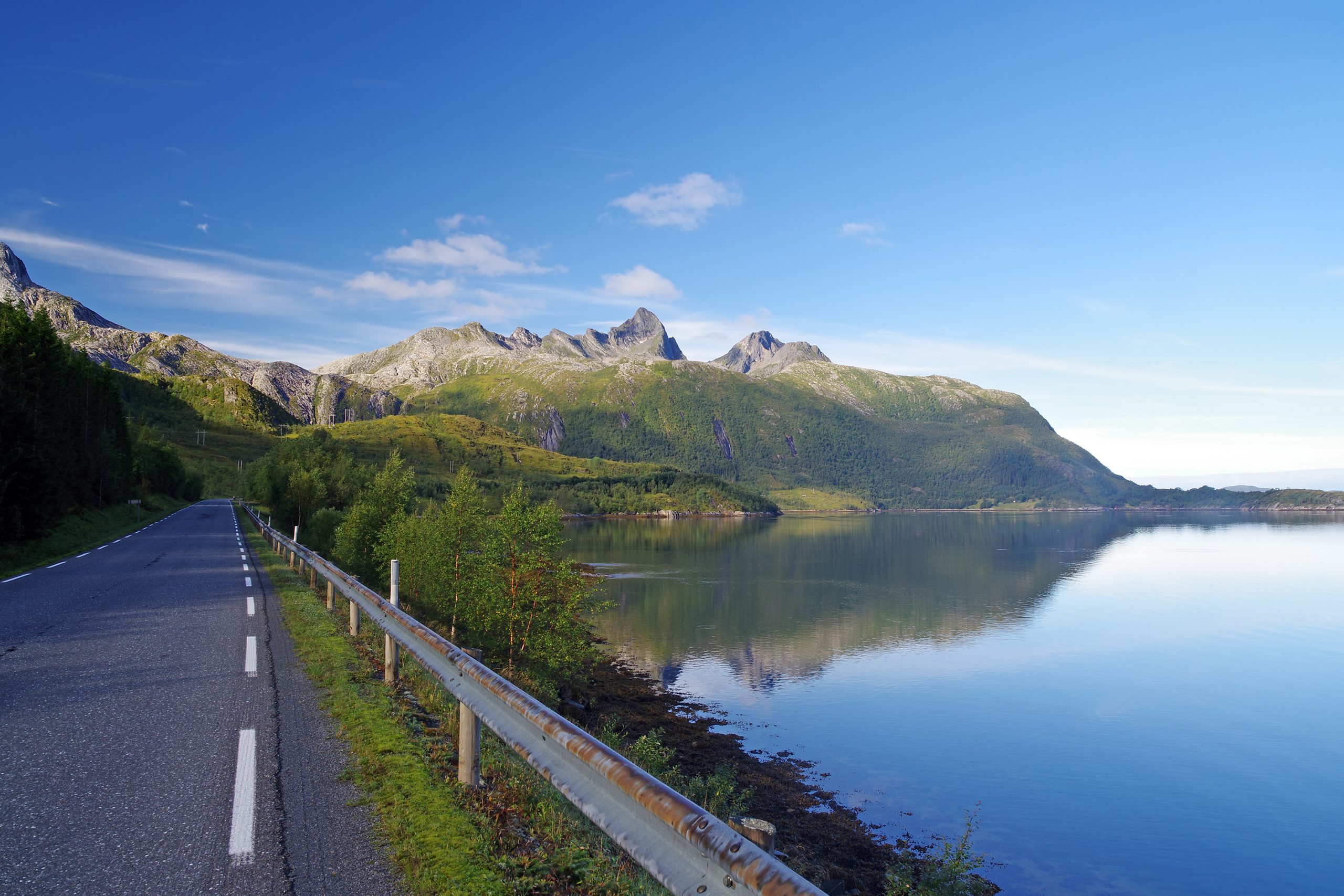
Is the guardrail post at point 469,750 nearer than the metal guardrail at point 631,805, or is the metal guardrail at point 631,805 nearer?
the metal guardrail at point 631,805

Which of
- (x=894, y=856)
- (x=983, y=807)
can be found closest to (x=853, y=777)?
(x=983, y=807)

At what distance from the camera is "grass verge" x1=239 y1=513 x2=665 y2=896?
221 inches

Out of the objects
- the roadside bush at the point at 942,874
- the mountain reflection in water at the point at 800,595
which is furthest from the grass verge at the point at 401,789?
the mountain reflection in water at the point at 800,595

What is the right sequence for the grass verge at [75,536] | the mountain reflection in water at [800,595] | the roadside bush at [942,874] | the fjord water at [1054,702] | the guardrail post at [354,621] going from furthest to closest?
the mountain reflection in water at [800,595], the grass verge at [75,536], the fjord water at [1054,702], the guardrail post at [354,621], the roadside bush at [942,874]

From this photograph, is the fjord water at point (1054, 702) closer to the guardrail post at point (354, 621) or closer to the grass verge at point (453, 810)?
the guardrail post at point (354, 621)

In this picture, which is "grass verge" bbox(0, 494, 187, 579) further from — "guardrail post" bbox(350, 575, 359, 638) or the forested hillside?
"guardrail post" bbox(350, 575, 359, 638)

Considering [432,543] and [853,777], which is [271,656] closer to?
[853,777]

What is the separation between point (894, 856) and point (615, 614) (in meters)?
39.9

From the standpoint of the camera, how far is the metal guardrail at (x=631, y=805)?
3744 mm

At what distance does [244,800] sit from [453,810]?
2.05 metres

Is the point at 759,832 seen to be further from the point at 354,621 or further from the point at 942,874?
the point at 354,621

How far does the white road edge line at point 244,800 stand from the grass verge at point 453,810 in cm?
96

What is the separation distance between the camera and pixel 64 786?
7.15 meters

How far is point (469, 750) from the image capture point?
7570 millimetres
